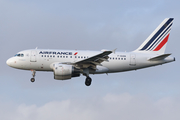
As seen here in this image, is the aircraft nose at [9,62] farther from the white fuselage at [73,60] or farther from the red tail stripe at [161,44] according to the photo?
the red tail stripe at [161,44]

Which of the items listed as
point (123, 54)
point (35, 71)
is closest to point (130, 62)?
point (123, 54)

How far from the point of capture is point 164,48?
2016 inches

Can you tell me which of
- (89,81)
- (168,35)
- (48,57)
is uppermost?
(168,35)

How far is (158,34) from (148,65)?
241 inches

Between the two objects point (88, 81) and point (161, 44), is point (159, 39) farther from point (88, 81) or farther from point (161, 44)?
point (88, 81)

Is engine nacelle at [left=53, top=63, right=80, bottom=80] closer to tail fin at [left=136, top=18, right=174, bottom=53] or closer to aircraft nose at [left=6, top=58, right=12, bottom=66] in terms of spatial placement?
aircraft nose at [left=6, top=58, right=12, bottom=66]

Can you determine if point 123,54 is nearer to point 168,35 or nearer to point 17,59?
point 168,35

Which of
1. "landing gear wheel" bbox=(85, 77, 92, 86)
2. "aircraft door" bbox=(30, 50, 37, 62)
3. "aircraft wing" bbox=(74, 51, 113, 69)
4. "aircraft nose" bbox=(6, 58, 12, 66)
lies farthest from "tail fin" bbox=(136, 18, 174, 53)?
"aircraft nose" bbox=(6, 58, 12, 66)

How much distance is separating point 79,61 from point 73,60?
76.2 inches

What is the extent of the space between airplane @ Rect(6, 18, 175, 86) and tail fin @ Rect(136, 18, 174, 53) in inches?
51.2

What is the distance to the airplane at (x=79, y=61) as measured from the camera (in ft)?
148

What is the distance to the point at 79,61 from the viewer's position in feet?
147

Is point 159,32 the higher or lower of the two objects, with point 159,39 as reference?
higher

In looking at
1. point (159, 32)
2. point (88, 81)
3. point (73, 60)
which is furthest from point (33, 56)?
point (159, 32)
